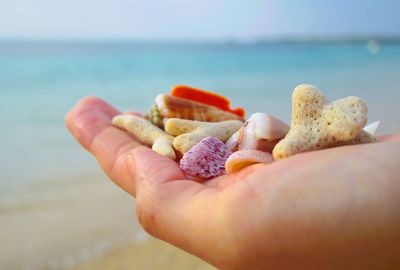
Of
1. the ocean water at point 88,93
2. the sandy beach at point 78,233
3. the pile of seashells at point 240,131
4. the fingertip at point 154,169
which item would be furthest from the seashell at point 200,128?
the ocean water at point 88,93

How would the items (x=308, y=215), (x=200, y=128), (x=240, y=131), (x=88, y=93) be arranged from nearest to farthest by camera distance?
(x=308, y=215), (x=240, y=131), (x=200, y=128), (x=88, y=93)

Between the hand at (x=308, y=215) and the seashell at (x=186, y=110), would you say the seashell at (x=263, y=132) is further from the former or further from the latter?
the seashell at (x=186, y=110)

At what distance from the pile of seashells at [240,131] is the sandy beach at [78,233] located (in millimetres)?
1479

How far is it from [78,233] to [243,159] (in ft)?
8.62

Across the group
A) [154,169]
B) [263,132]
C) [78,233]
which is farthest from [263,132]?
[78,233]

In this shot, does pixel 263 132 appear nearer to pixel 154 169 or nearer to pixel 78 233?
pixel 154 169

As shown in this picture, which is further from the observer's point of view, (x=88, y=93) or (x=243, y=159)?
(x=88, y=93)

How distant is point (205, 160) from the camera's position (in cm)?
145

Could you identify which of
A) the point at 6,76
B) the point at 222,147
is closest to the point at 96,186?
the point at 222,147

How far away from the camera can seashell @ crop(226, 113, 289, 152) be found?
1.47 metres

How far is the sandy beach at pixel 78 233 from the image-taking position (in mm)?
3258

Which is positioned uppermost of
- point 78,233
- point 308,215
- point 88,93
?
point 308,215

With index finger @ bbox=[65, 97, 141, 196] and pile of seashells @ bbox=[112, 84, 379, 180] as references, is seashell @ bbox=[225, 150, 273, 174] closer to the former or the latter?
pile of seashells @ bbox=[112, 84, 379, 180]

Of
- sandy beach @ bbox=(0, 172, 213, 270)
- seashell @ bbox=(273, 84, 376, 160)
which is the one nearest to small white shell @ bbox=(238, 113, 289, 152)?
seashell @ bbox=(273, 84, 376, 160)
